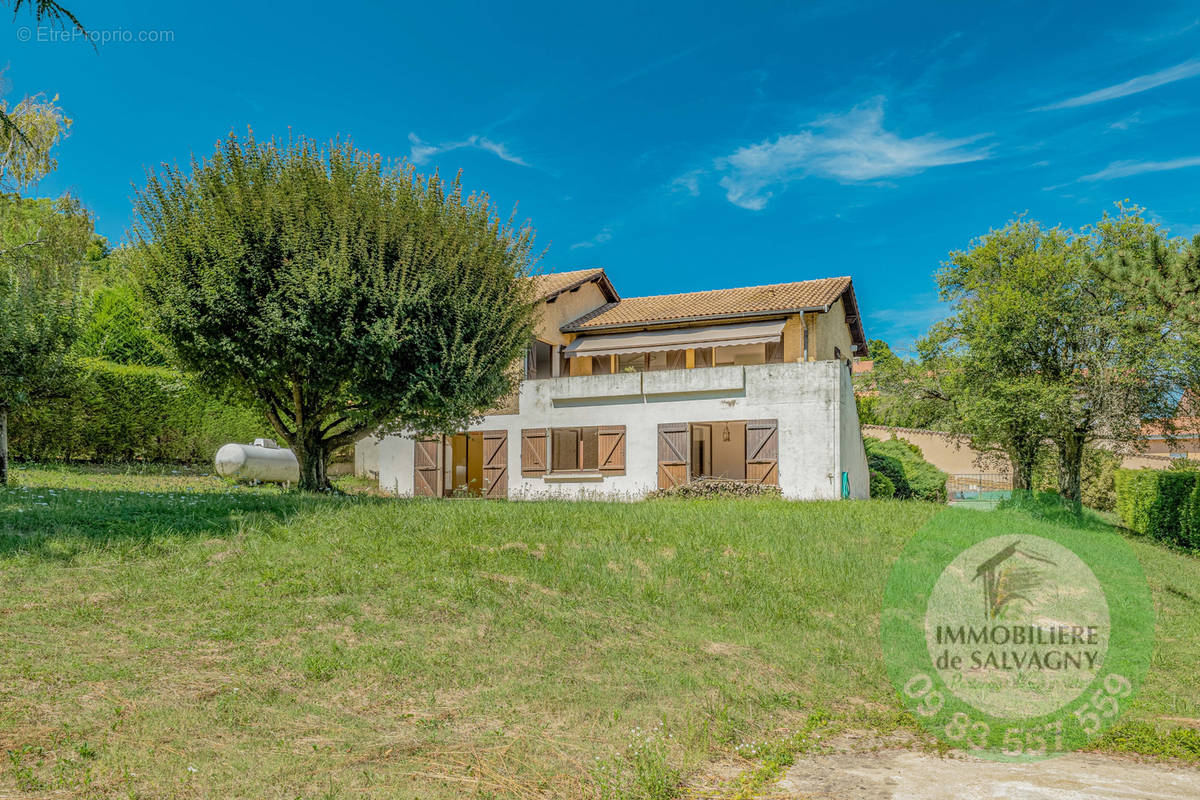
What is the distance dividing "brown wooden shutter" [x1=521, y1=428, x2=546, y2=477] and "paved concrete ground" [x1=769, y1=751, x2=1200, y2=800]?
1783cm

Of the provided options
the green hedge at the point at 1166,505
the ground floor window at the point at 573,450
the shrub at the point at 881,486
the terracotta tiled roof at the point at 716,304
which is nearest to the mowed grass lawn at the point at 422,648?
the ground floor window at the point at 573,450

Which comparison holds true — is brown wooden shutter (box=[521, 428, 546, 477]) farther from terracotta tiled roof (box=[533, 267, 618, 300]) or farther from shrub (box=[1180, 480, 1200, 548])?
shrub (box=[1180, 480, 1200, 548])

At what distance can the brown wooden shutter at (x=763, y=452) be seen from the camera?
21.3 m

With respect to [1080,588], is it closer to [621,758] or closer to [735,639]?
[735,639]

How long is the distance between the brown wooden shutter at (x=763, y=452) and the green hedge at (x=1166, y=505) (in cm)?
1083

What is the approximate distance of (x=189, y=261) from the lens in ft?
48.9

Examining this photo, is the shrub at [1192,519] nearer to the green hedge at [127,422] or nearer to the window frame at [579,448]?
the window frame at [579,448]

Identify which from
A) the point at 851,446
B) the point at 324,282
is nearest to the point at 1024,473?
the point at 851,446

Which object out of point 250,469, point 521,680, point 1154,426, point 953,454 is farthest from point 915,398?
point 521,680

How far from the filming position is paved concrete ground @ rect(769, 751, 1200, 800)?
501 centimetres

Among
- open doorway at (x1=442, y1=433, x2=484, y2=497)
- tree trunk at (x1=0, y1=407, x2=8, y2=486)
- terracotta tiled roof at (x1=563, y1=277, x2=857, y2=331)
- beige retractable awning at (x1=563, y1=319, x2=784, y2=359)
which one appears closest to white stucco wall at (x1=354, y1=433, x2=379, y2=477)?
open doorway at (x1=442, y1=433, x2=484, y2=497)

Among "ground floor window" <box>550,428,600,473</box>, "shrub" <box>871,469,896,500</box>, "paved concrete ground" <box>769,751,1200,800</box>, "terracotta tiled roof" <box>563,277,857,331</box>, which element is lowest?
"paved concrete ground" <box>769,751,1200,800</box>

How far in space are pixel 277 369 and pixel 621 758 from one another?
11.9 m

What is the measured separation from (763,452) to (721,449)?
781 centimetres
